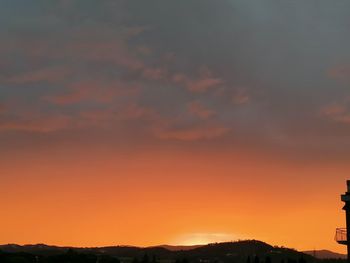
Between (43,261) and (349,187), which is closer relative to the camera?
(349,187)

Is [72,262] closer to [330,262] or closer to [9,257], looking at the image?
[9,257]

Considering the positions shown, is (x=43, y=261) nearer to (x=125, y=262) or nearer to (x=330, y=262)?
(x=125, y=262)

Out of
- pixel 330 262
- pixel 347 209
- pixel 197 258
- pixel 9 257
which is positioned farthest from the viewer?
pixel 197 258

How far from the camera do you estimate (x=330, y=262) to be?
82.4 m

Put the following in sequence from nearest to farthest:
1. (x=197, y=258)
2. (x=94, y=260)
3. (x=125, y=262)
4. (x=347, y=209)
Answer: (x=347, y=209)
(x=94, y=260)
(x=125, y=262)
(x=197, y=258)

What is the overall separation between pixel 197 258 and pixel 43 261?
76808 mm

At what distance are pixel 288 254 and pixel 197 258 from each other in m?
32.2

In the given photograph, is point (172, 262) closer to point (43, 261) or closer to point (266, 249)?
point (266, 249)

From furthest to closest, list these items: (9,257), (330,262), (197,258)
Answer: (197,258) → (9,257) → (330,262)

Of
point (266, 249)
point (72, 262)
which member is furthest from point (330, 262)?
point (266, 249)

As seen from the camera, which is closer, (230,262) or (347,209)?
(347,209)

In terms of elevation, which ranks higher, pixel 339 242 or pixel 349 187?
pixel 349 187

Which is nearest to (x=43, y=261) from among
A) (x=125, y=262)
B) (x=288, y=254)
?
(x=125, y=262)

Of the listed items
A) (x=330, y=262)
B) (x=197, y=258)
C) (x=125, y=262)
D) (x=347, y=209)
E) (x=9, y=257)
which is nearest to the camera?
(x=347, y=209)
